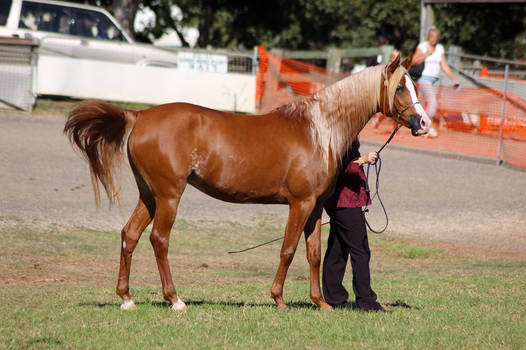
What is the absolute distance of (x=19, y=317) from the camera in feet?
19.6

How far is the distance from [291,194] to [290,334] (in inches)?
49.0

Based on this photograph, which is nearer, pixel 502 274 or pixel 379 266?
pixel 502 274

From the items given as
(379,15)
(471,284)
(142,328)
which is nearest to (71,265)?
(142,328)

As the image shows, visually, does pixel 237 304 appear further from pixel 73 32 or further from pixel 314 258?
pixel 73 32

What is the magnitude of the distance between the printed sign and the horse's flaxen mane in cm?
1431

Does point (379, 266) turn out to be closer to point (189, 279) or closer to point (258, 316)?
point (189, 279)

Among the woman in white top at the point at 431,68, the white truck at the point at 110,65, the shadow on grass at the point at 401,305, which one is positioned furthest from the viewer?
the white truck at the point at 110,65

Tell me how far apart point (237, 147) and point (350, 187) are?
3.53 feet

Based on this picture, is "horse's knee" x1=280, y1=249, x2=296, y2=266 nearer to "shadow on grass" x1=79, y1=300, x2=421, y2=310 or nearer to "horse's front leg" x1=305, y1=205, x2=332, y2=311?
"horse's front leg" x1=305, y1=205, x2=332, y2=311

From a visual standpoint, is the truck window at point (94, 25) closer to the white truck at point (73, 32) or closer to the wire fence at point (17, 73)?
the white truck at point (73, 32)

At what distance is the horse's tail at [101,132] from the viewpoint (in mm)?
6348

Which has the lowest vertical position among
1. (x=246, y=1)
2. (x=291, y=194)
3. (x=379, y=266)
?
(x=379, y=266)

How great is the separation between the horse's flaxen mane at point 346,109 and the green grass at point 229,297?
1470 millimetres

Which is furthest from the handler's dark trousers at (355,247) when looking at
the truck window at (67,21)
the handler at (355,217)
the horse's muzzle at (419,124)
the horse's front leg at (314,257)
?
the truck window at (67,21)
